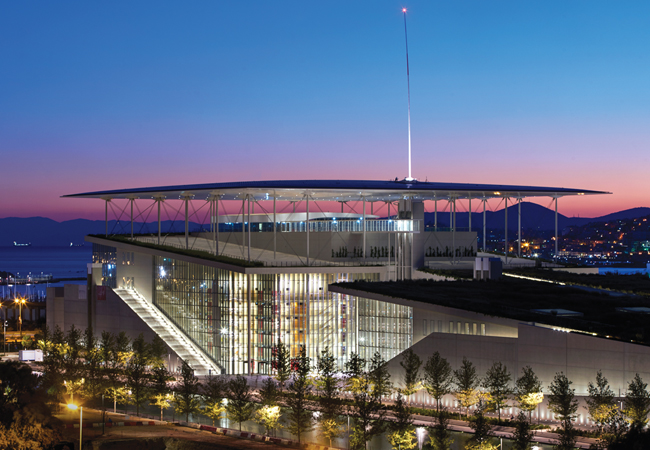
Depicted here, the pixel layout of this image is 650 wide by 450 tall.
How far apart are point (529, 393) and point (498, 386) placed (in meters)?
2.03

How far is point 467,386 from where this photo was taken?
169 feet

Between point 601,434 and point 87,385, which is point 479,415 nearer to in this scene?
point 601,434

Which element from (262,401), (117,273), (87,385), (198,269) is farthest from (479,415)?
(117,273)

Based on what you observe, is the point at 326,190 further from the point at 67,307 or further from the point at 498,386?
the point at 67,307

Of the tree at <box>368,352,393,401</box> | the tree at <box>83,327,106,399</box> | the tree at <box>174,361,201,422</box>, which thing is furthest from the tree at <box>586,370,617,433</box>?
the tree at <box>83,327,106,399</box>

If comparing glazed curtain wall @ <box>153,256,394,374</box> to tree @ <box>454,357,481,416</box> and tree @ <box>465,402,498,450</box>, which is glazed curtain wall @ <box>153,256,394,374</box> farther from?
tree @ <box>465,402,498,450</box>

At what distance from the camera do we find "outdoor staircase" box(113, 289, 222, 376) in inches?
2955

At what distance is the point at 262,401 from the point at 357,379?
7020 mm

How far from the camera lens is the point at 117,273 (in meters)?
87.6

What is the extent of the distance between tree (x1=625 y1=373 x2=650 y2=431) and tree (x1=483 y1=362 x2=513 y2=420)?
7.80m

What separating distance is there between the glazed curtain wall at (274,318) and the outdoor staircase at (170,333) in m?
1.42

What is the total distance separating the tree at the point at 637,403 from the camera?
4291cm

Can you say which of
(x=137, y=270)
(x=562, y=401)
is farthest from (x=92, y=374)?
(x=562, y=401)

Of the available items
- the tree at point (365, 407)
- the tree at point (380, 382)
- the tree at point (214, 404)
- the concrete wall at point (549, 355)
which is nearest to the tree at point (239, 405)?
the tree at point (214, 404)
